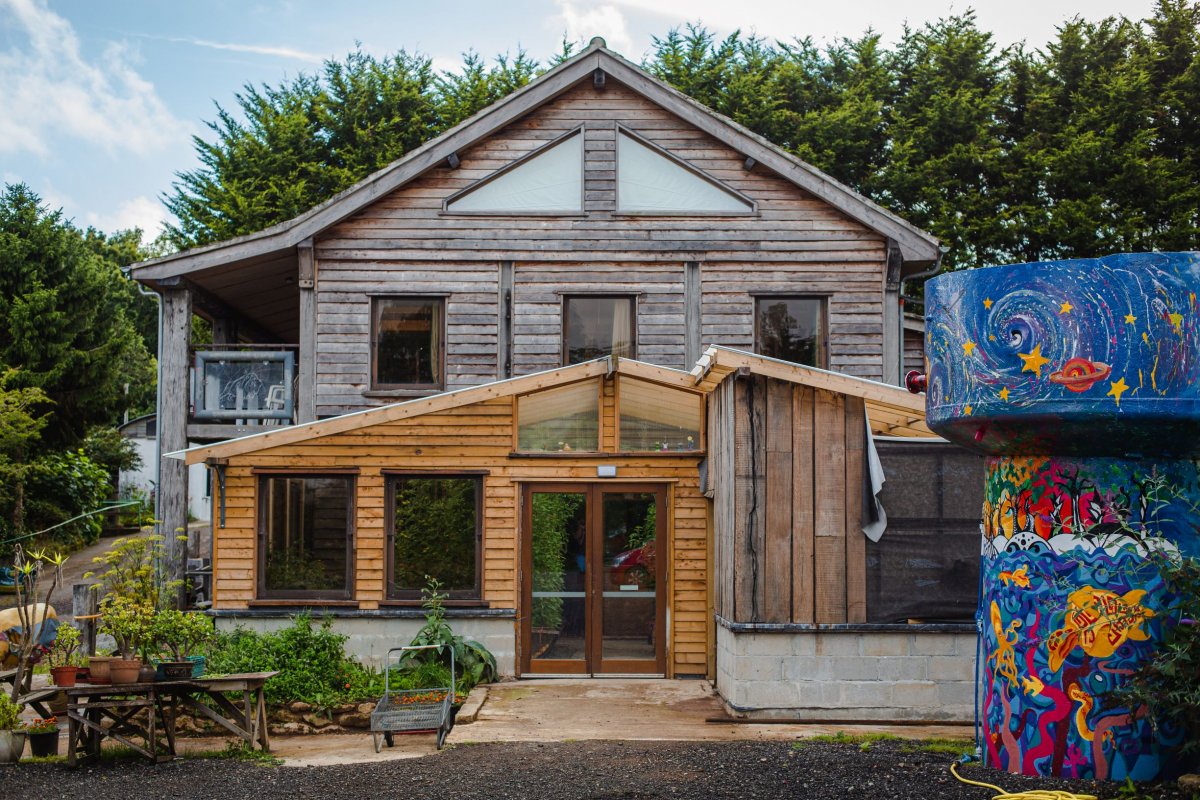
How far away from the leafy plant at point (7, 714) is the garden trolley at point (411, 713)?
9.59 ft

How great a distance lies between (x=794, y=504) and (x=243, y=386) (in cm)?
788

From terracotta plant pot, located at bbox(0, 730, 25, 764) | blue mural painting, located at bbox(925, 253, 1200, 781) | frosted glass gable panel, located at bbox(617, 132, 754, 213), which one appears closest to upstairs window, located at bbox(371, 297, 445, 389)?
frosted glass gable panel, located at bbox(617, 132, 754, 213)

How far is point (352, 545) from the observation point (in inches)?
513

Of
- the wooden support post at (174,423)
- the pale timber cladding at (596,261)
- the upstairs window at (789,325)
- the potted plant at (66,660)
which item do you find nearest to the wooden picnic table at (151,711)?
the potted plant at (66,660)

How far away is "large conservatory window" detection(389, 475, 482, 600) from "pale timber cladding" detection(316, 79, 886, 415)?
2.57 meters

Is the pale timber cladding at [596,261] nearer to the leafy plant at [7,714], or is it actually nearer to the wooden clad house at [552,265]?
the wooden clad house at [552,265]

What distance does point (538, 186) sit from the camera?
15.7m

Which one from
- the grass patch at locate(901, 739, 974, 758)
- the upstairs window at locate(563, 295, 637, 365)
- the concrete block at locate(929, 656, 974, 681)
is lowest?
the grass patch at locate(901, 739, 974, 758)

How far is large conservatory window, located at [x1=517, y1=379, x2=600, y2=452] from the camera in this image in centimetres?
1322

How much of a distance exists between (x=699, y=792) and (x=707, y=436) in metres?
5.71

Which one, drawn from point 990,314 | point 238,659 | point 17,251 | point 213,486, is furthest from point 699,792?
point 17,251

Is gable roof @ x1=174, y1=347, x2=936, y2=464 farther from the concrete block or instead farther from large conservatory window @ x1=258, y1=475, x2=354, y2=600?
the concrete block

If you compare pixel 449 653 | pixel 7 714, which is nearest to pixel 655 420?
pixel 449 653

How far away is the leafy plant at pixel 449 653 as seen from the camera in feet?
40.4
